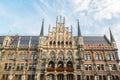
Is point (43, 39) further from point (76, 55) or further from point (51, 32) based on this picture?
point (76, 55)

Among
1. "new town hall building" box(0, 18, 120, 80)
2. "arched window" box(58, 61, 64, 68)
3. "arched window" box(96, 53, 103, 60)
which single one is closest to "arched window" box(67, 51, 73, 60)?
"new town hall building" box(0, 18, 120, 80)

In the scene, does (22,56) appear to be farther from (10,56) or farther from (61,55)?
(61,55)

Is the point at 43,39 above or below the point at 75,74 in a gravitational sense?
above

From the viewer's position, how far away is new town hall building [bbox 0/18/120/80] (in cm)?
4884

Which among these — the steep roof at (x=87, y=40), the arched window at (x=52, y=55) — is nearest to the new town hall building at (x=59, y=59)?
the arched window at (x=52, y=55)

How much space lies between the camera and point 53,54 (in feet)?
171

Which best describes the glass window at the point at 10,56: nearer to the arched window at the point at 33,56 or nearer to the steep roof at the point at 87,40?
the steep roof at the point at 87,40

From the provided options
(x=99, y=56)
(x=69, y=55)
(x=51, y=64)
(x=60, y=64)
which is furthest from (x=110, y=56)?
(x=51, y=64)

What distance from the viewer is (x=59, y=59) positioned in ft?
165

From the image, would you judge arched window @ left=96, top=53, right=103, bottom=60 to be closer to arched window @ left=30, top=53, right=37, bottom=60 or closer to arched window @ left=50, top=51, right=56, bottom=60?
arched window @ left=50, top=51, right=56, bottom=60

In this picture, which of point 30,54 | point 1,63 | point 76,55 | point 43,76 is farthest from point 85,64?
point 1,63

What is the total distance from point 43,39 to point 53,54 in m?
6.48

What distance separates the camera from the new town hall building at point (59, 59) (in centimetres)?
4884

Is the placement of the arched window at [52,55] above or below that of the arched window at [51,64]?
above
